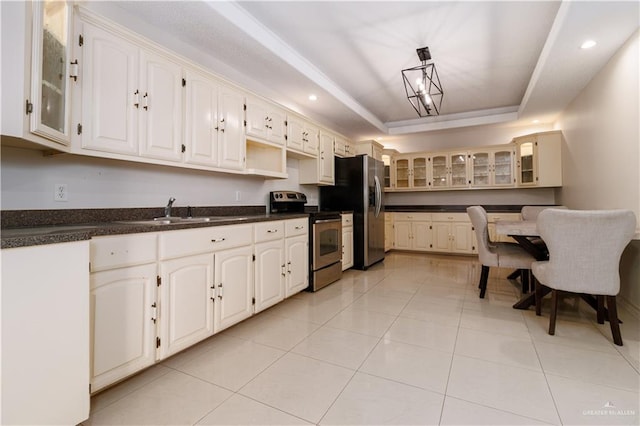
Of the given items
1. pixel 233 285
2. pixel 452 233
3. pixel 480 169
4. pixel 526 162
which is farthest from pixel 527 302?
pixel 480 169

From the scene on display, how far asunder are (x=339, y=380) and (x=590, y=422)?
115 cm

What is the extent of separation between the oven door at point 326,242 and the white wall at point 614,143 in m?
2.76

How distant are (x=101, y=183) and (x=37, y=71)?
859 millimetres

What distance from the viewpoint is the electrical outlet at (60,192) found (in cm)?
170

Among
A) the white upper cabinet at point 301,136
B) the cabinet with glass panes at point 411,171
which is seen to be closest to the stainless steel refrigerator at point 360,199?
the white upper cabinet at point 301,136

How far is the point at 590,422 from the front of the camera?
4.23ft

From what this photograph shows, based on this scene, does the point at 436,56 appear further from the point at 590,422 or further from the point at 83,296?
the point at 83,296

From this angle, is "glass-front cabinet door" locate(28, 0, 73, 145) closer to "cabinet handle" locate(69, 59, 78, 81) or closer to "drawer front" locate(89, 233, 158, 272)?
"cabinet handle" locate(69, 59, 78, 81)

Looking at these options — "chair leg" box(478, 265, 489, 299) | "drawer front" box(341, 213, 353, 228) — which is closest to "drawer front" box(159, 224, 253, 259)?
"drawer front" box(341, 213, 353, 228)

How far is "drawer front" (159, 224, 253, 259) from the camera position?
170 centimetres

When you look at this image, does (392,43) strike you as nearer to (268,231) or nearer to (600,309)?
(268,231)

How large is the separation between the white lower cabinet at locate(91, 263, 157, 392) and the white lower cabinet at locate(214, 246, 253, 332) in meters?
0.48

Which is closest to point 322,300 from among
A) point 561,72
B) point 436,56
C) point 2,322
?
point 2,322

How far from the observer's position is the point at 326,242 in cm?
348
